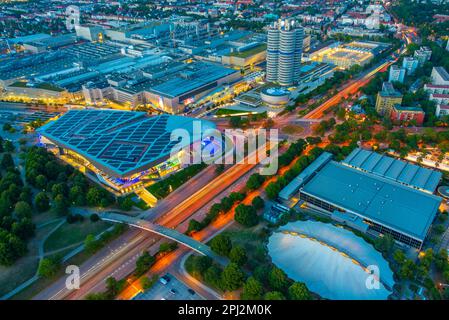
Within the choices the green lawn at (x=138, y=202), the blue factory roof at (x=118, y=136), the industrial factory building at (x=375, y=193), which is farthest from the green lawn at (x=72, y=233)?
the industrial factory building at (x=375, y=193)

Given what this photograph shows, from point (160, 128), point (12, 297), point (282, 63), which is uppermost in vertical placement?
point (282, 63)

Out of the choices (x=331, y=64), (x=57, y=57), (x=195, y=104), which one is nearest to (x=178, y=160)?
(x=195, y=104)

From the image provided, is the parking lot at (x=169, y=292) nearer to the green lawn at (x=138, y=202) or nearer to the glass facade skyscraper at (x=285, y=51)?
the green lawn at (x=138, y=202)

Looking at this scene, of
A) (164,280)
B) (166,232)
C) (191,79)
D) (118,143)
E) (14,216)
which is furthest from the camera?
(191,79)

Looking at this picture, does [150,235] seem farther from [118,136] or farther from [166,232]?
[118,136]

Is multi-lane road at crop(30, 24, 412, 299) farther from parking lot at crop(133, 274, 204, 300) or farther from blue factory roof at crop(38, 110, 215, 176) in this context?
blue factory roof at crop(38, 110, 215, 176)

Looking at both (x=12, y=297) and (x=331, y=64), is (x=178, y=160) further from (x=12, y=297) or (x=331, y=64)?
(x=331, y=64)

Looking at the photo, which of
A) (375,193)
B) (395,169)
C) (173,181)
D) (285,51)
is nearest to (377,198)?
(375,193)
